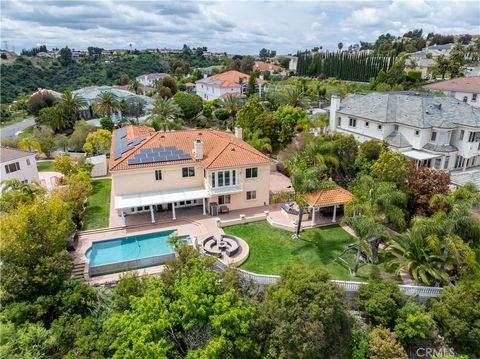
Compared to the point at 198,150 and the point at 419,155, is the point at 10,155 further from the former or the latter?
the point at 419,155

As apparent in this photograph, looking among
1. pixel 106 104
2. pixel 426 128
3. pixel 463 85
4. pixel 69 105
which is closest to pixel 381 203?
pixel 426 128

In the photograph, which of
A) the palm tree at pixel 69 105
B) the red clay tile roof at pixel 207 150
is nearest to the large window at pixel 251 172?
the red clay tile roof at pixel 207 150

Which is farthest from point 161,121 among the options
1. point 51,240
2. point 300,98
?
point 51,240

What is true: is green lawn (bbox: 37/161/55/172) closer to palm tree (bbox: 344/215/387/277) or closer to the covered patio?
the covered patio

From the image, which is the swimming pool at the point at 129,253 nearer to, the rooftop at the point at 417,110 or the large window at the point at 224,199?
the large window at the point at 224,199

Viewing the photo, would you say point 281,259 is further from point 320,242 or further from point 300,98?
point 300,98
